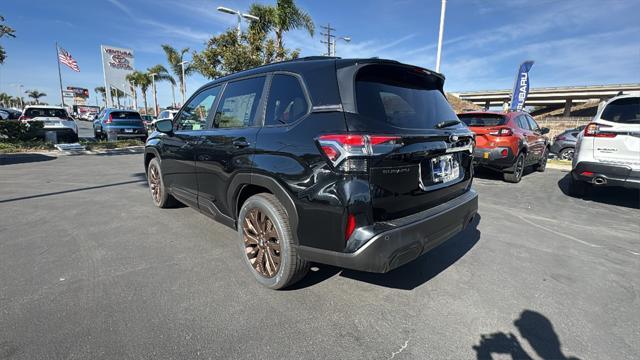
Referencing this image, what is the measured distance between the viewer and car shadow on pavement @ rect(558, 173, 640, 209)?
18.5 feet

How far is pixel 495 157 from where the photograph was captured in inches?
259

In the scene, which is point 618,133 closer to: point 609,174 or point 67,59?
point 609,174

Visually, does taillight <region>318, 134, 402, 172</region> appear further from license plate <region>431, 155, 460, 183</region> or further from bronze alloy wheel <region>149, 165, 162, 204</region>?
bronze alloy wheel <region>149, 165, 162, 204</region>

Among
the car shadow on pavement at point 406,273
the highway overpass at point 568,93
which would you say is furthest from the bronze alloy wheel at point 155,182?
the highway overpass at point 568,93

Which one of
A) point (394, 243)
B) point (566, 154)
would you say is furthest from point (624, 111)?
point (566, 154)

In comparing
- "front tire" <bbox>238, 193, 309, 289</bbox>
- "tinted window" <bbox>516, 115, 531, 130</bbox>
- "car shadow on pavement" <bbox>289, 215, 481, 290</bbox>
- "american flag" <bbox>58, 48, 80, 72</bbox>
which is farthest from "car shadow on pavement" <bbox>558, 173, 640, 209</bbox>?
"american flag" <bbox>58, 48, 80, 72</bbox>

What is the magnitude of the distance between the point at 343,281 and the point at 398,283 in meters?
0.48

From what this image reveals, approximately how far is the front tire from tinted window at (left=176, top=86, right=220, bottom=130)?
1.37 m

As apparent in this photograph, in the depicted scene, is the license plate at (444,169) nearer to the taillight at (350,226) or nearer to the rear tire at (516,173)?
the taillight at (350,226)

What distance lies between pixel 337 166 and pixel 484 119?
19.8 ft

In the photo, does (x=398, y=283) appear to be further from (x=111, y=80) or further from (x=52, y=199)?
(x=111, y=80)

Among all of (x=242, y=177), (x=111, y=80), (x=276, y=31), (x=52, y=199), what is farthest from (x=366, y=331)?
(x=111, y=80)

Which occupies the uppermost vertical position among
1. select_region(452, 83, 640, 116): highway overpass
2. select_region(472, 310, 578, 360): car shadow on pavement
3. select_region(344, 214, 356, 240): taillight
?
select_region(452, 83, 640, 116): highway overpass

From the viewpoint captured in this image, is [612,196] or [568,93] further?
[568,93]
